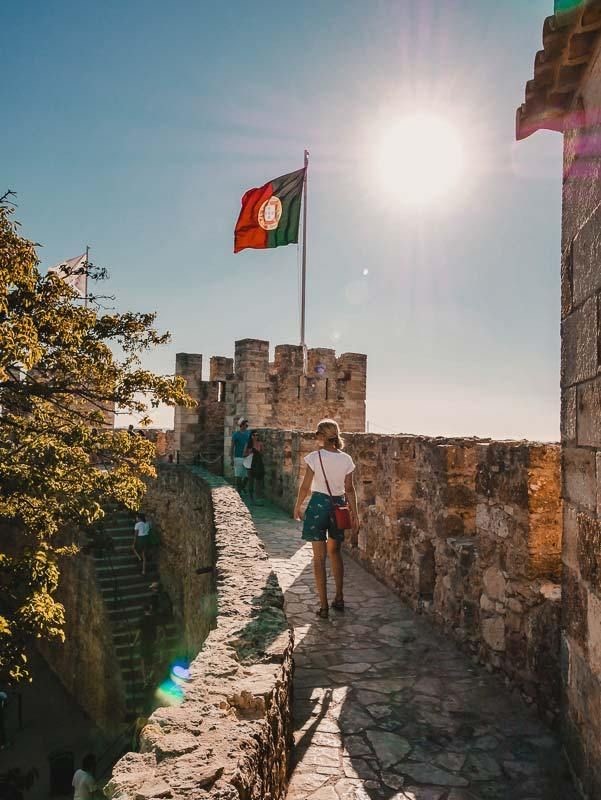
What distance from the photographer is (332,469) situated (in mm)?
4949

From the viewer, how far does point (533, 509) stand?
3311 mm

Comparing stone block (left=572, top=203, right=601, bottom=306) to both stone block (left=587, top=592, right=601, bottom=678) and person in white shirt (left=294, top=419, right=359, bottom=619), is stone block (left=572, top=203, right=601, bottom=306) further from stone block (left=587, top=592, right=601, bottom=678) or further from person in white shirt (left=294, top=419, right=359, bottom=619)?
person in white shirt (left=294, top=419, right=359, bottom=619)

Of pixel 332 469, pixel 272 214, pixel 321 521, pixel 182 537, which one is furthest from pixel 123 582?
pixel 332 469

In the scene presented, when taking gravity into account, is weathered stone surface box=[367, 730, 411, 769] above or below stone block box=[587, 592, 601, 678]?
below

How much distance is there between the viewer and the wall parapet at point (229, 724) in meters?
1.88

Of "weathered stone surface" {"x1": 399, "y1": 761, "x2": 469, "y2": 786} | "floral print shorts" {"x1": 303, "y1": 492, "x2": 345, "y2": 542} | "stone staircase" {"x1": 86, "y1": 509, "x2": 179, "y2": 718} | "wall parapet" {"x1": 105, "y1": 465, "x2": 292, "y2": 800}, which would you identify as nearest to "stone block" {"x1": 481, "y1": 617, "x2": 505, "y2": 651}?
"weathered stone surface" {"x1": 399, "y1": 761, "x2": 469, "y2": 786}

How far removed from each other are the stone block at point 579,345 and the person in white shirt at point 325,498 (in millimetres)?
2245

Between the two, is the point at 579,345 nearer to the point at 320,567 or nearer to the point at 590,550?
the point at 590,550

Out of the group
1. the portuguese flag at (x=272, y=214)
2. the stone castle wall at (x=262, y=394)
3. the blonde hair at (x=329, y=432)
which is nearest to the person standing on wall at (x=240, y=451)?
the stone castle wall at (x=262, y=394)

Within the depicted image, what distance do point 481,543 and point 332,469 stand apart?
1483mm

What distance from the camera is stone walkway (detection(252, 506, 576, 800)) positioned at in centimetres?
263

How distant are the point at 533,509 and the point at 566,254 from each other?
4.72ft

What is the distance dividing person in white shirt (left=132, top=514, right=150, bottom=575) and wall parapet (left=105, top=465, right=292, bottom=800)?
36.1ft

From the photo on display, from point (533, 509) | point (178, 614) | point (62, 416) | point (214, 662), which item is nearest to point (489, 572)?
point (533, 509)
